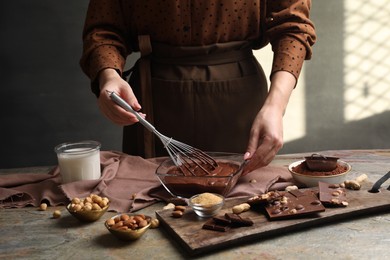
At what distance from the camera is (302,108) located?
154 inches

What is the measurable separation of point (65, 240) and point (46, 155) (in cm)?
261

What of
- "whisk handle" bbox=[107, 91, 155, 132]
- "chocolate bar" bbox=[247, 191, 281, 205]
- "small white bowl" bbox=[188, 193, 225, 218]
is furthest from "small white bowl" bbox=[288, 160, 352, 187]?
"whisk handle" bbox=[107, 91, 155, 132]

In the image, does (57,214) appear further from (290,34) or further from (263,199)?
(290,34)

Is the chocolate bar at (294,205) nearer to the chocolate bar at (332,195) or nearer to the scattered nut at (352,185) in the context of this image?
the chocolate bar at (332,195)

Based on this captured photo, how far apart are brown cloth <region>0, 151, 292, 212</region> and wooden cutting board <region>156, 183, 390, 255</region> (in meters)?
0.12

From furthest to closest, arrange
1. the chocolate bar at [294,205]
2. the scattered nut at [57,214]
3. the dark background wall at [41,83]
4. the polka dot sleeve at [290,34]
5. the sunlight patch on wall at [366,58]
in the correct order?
the sunlight patch on wall at [366,58] → the dark background wall at [41,83] → the polka dot sleeve at [290,34] → the scattered nut at [57,214] → the chocolate bar at [294,205]

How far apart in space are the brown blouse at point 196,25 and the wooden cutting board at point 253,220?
19.4 inches

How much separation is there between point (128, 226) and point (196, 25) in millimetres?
774

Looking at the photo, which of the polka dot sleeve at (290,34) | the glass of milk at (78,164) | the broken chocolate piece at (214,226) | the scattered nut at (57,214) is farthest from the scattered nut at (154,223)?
the polka dot sleeve at (290,34)

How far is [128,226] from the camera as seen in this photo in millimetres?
974

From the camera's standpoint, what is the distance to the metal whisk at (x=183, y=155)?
3.94 feet

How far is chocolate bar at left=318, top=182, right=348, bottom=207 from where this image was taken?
3.50 feet

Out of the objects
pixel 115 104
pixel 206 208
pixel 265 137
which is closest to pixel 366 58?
pixel 265 137

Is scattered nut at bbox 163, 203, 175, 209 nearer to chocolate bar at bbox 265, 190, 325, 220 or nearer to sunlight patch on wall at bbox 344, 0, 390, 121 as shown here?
chocolate bar at bbox 265, 190, 325, 220
